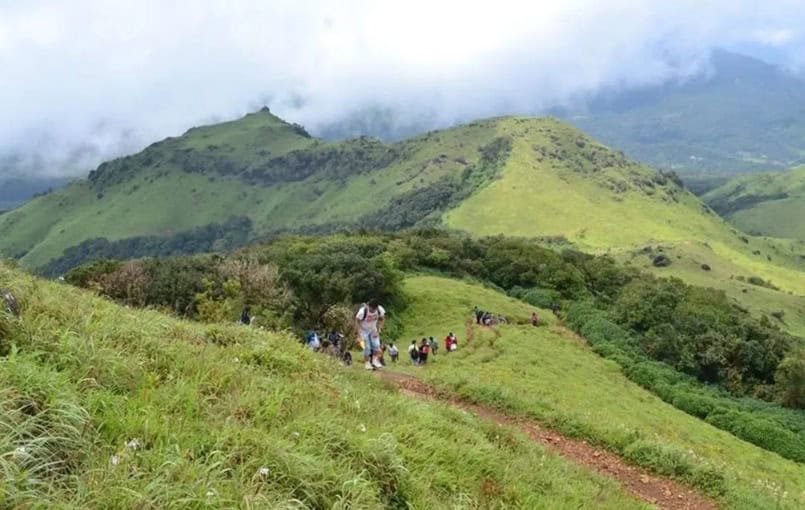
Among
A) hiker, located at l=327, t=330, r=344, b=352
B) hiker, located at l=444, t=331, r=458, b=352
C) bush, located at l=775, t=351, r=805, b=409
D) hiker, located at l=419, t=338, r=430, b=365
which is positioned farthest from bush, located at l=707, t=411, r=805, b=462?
hiker, located at l=327, t=330, r=344, b=352

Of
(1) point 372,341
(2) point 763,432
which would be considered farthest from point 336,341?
(2) point 763,432

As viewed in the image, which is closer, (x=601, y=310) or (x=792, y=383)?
(x=792, y=383)

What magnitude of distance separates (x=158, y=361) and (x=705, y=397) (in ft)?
121

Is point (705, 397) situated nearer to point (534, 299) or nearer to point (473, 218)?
point (534, 299)

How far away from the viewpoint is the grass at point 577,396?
15422 millimetres

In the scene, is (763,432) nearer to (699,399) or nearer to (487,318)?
(699,399)

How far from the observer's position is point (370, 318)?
2205 centimetres

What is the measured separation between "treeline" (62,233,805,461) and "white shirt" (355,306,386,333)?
9.10 meters

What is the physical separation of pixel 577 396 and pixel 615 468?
17.1 m

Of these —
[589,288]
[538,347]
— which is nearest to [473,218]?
[589,288]

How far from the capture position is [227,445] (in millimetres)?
6422

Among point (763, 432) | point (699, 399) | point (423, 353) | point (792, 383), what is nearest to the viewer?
point (763, 432)

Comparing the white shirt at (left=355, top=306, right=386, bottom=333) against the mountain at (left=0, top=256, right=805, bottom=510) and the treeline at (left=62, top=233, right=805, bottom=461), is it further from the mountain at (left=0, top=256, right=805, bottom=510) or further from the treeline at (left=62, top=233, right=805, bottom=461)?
the treeline at (left=62, top=233, right=805, bottom=461)

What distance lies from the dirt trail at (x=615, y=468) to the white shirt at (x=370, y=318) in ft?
11.9
